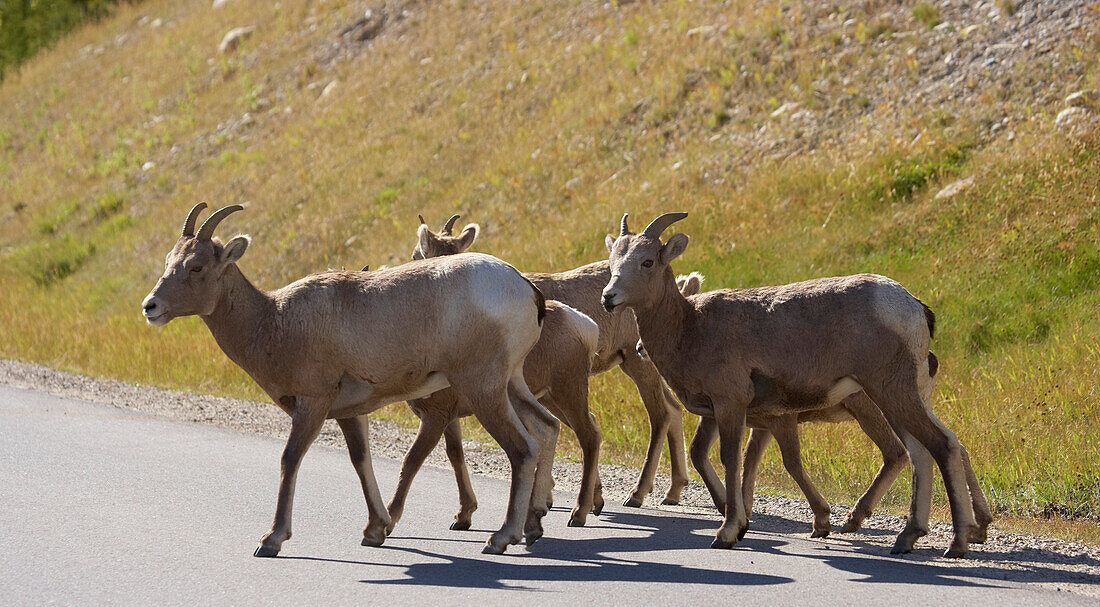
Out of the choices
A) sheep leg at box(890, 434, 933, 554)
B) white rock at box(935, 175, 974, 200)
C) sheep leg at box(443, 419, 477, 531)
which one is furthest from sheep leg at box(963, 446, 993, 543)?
white rock at box(935, 175, 974, 200)

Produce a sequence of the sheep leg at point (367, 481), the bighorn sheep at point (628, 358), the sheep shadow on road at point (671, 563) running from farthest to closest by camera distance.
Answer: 1. the bighorn sheep at point (628, 358)
2. the sheep leg at point (367, 481)
3. the sheep shadow on road at point (671, 563)

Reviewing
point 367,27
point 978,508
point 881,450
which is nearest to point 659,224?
point 881,450

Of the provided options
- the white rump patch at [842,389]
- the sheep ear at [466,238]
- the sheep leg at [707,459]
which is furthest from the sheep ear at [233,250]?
the white rump patch at [842,389]

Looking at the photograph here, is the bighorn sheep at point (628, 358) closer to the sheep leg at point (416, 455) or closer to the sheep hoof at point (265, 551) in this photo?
the sheep leg at point (416, 455)

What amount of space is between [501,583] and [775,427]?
2479 mm

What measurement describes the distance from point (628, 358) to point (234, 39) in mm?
29134

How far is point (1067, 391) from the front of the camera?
9758 millimetres

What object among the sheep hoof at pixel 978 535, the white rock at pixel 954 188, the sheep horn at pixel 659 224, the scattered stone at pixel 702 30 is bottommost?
the sheep hoof at pixel 978 535

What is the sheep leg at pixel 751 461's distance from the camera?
7.88 metres

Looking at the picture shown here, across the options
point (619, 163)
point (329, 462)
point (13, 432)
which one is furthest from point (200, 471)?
point (619, 163)

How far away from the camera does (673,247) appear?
8016 mm

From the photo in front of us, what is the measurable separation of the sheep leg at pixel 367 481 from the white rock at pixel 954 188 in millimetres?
9098

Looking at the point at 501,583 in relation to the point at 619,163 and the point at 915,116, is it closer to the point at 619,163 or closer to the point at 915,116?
the point at 915,116

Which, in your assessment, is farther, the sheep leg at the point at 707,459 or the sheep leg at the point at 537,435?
the sheep leg at the point at 707,459
